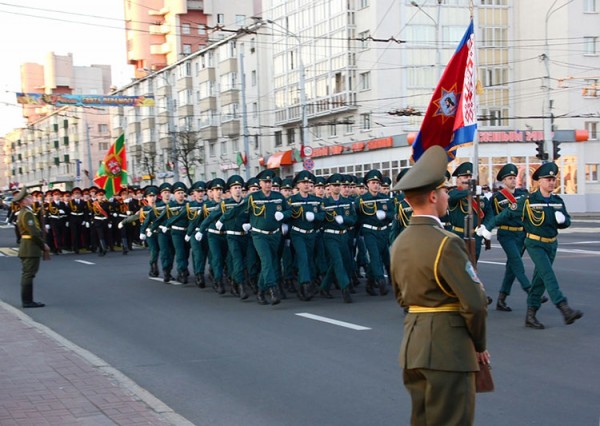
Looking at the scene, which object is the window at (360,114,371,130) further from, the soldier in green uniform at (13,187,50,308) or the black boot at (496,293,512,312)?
the black boot at (496,293,512,312)

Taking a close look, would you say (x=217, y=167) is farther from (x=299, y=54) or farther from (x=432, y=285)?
(x=432, y=285)

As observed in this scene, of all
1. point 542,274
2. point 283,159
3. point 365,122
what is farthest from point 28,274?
point 283,159

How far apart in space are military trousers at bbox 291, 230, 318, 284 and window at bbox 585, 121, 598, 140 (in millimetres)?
39282

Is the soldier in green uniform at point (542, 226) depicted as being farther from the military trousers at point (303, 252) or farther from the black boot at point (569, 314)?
the military trousers at point (303, 252)

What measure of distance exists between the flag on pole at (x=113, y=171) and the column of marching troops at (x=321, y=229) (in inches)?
456

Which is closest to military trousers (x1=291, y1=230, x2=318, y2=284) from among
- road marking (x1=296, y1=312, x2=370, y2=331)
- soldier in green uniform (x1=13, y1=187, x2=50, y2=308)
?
road marking (x1=296, y1=312, x2=370, y2=331)

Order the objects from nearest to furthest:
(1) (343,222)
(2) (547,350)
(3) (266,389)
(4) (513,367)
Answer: (3) (266,389), (4) (513,367), (2) (547,350), (1) (343,222)

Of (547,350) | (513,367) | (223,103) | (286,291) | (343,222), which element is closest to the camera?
(513,367)

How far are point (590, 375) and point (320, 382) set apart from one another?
8.22ft

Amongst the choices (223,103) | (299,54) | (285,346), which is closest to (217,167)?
(223,103)

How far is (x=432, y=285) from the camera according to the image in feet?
13.3

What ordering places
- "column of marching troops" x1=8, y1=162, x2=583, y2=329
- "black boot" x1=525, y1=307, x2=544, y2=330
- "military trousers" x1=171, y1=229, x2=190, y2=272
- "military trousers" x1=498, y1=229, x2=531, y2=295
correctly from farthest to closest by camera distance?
1. "military trousers" x1=171, y1=229, x2=190, y2=272
2. "military trousers" x1=498, y1=229, x2=531, y2=295
3. "column of marching troops" x1=8, y1=162, x2=583, y2=329
4. "black boot" x1=525, y1=307, x2=544, y2=330

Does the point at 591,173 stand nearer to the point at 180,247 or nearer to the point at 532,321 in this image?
the point at 180,247

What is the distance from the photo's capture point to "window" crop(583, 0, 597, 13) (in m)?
48.2
